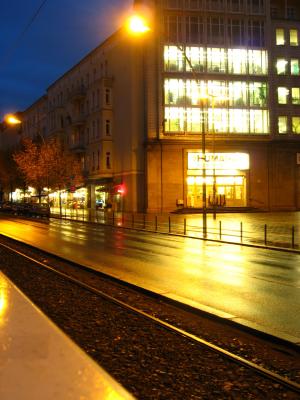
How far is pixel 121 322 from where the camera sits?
839 cm

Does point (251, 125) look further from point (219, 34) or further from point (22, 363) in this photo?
point (22, 363)

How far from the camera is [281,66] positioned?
194 feet

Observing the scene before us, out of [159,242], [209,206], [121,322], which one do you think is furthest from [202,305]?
[209,206]

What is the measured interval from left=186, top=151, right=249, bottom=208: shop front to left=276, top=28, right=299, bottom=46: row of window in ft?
44.7

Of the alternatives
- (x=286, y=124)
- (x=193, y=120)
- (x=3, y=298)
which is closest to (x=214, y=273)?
(x=3, y=298)

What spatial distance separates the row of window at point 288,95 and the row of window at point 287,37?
5129 millimetres

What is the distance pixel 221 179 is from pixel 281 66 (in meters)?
14.4

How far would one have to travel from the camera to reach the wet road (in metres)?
8.95

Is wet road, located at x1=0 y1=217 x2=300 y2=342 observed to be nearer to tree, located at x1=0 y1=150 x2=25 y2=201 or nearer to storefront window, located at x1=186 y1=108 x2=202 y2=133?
storefront window, located at x1=186 y1=108 x2=202 y2=133

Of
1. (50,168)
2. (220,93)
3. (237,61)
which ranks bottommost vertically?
(50,168)

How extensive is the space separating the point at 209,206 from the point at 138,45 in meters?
19.3

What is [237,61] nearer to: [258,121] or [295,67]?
[258,121]

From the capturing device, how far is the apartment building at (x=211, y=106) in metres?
56.1

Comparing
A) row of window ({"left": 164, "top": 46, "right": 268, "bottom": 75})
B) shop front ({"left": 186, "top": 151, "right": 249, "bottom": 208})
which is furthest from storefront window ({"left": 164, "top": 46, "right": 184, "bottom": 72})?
shop front ({"left": 186, "top": 151, "right": 249, "bottom": 208})
